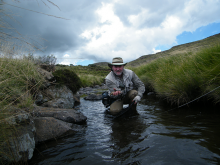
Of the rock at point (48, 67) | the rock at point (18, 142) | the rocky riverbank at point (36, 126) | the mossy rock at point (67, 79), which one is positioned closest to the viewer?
the rock at point (18, 142)

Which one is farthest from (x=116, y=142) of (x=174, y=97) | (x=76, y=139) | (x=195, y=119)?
(x=174, y=97)

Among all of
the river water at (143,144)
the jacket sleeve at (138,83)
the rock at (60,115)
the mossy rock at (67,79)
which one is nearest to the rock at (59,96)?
the mossy rock at (67,79)

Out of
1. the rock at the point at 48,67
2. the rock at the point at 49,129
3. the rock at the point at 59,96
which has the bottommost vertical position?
the rock at the point at 49,129

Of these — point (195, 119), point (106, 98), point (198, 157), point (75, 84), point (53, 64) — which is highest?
point (53, 64)

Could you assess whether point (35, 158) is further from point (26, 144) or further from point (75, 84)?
point (75, 84)

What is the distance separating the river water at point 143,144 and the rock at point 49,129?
165 mm

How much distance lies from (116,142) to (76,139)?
1.01 m

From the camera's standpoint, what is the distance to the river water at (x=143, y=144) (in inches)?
96.7

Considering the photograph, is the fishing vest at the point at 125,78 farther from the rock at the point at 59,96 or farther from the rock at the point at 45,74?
the rock at the point at 45,74

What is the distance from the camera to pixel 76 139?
3418 mm

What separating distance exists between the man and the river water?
116cm

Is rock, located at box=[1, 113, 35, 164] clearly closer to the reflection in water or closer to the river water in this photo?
the river water

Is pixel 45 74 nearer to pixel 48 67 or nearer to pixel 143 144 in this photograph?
pixel 48 67

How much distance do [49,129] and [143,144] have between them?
2.26 metres
